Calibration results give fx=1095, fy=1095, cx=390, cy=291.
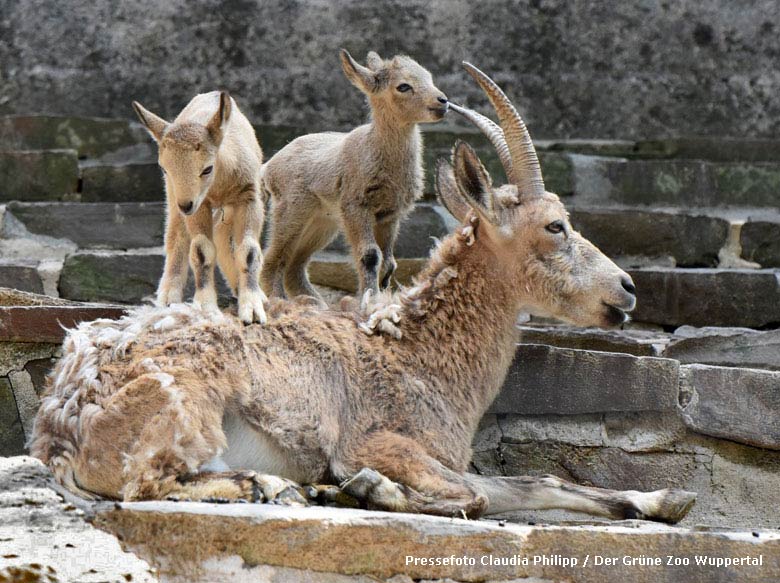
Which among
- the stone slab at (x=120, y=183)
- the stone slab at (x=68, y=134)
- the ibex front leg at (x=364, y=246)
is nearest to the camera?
the ibex front leg at (x=364, y=246)

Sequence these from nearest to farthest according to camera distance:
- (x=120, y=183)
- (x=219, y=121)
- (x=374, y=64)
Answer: (x=219, y=121) < (x=374, y=64) < (x=120, y=183)

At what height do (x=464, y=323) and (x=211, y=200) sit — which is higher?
(x=211, y=200)

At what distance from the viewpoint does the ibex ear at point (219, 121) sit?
4.70 metres

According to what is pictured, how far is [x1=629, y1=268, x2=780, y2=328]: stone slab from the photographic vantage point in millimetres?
6844

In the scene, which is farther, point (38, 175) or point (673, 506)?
point (38, 175)

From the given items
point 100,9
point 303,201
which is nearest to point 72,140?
point 100,9

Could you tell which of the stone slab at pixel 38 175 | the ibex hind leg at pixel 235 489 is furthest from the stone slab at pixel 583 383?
the stone slab at pixel 38 175

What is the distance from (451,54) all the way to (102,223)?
324cm

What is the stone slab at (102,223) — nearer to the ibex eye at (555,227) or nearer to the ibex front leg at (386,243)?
the ibex front leg at (386,243)

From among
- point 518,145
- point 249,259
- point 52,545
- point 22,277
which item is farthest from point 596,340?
point 22,277

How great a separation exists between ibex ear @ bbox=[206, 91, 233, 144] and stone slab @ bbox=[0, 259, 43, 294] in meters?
2.55

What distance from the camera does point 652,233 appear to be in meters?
7.50

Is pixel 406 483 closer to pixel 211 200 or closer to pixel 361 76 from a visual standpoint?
pixel 211 200

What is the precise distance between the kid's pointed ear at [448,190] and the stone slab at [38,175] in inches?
140
